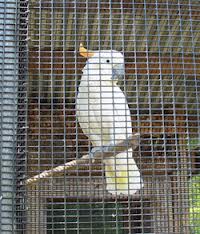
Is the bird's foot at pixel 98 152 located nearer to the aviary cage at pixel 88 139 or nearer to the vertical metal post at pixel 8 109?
the aviary cage at pixel 88 139

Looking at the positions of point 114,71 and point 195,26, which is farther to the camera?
point 195,26

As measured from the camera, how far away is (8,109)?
1082 mm

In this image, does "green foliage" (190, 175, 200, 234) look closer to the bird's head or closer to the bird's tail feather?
the bird's tail feather

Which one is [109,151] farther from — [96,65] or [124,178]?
[96,65]

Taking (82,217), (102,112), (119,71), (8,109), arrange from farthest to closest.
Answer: (119,71)
(102,112)
(82,217)
(8,109)

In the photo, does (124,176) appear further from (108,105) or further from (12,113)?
(12,113)

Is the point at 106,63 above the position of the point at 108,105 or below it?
above

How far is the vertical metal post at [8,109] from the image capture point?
3.40 feet

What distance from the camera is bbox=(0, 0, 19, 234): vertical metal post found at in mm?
1035

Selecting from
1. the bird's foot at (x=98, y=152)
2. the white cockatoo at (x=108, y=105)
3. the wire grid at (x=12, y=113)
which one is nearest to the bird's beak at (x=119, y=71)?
the white cockatoo at (x=108, y=105)

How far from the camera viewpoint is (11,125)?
1.08m

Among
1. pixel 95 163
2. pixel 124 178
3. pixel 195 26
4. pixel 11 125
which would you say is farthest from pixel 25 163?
pixel 195 26

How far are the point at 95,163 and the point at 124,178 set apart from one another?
0.65ft

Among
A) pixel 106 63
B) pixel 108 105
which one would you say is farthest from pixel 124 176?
pixel 106 63
